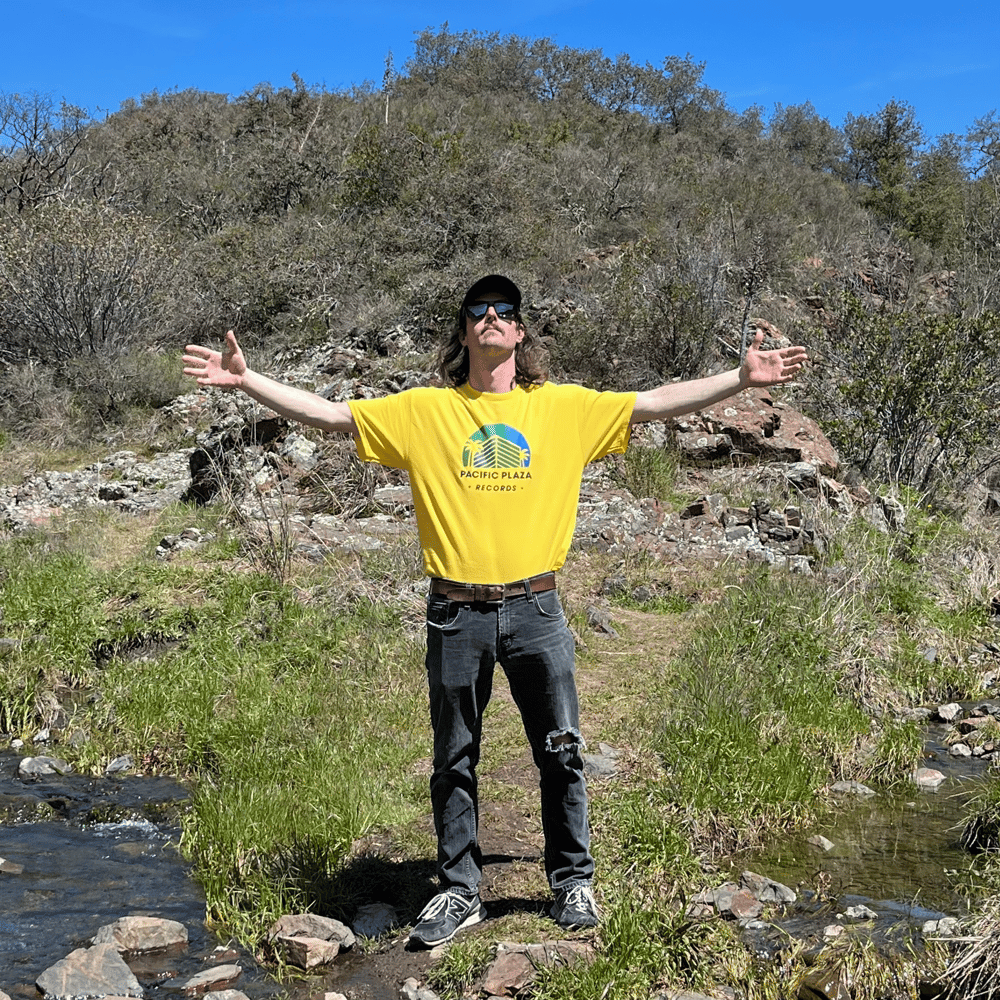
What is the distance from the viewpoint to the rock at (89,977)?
352 cm

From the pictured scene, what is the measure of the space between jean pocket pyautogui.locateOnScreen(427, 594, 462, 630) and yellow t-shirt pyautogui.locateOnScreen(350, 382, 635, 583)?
84 millimetres

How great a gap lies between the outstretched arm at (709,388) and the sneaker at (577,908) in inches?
61.5

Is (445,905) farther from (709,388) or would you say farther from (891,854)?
(891,854)

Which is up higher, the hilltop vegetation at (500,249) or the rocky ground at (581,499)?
the hilltop vegetation at (500,249)

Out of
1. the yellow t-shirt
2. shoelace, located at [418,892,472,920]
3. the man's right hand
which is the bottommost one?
shoelace, located at [418,892,472,920]

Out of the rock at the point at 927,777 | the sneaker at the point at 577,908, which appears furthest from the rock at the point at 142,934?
the rock at the point at 927,777

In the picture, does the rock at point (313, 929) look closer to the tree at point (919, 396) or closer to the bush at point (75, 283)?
the tree at point (919, 396)

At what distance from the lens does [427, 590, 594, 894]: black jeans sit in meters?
3.32

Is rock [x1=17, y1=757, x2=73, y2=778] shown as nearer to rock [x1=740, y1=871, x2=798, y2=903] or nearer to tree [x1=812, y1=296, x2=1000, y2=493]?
rock [x1=740, y1=871, x2=798, y2=903]

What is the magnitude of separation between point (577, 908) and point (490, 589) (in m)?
1.16

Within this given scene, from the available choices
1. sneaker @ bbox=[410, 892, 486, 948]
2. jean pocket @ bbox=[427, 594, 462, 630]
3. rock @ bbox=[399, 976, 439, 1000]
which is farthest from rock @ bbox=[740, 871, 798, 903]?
jean pocket @ bbox=[427, 594, 462, 630]

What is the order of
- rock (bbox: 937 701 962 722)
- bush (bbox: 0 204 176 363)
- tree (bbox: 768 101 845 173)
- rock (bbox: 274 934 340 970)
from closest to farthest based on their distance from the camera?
rock (bbox: 274 934 340 970) < rock (bbox: 937 701 962 722) < bush (bbox: 0 204 176 363) < tree (bbox: 768 101 845 173)

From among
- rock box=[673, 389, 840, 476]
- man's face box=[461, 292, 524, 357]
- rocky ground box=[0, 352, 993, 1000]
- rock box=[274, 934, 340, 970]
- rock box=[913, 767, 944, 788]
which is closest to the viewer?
man's face box=[461, 292, 524, 357]

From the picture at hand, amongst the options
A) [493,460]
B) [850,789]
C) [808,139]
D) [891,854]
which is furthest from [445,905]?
[808,139]
